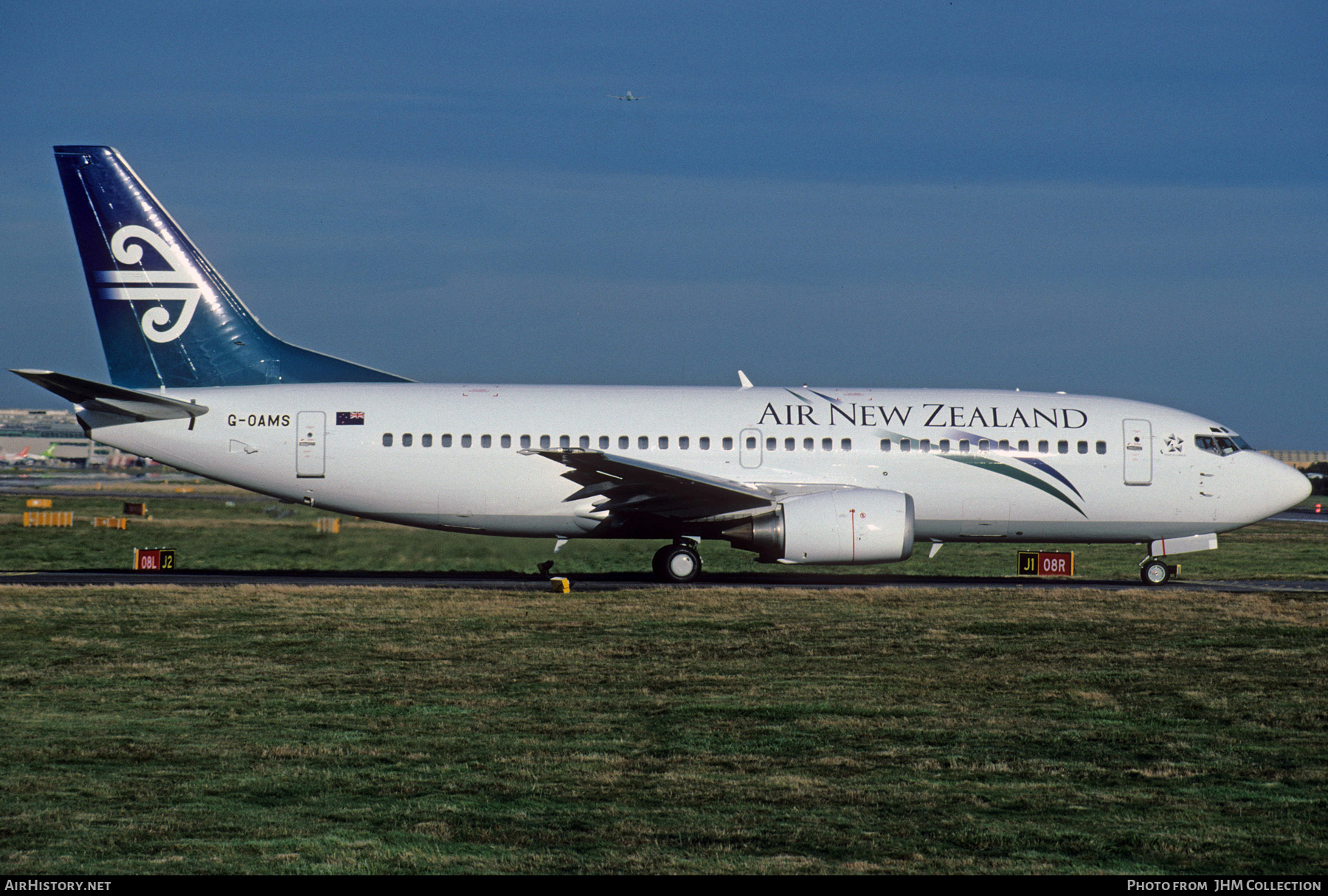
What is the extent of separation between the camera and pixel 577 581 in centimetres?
2284

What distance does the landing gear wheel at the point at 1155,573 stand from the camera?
2408 centimetres

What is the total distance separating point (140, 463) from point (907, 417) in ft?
394

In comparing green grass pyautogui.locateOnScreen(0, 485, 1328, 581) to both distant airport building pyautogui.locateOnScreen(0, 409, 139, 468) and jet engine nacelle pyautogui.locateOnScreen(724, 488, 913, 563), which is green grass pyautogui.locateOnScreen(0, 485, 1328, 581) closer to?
jet engine nacelle pyautogui.locateOnScreen(724, 488, 913, 563)

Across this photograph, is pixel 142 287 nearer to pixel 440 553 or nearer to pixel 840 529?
pixel 440 553

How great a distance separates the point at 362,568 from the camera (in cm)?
2511

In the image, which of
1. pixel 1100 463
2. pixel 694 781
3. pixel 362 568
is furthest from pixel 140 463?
pixel 694 781

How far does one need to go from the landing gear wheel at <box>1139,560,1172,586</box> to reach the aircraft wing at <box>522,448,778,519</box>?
8067mm

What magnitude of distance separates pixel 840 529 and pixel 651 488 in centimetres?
351

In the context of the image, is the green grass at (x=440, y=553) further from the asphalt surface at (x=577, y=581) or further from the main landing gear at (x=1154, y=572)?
the main landing gear at (x=1154, y=572)

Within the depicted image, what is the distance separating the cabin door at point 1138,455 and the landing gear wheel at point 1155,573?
178cm

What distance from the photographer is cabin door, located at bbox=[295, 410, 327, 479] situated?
879 inches

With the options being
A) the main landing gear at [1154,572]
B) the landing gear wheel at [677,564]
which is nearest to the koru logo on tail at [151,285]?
the landing gear wheel at [677,564]

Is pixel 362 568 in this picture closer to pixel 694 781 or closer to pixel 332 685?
pixel 332 685

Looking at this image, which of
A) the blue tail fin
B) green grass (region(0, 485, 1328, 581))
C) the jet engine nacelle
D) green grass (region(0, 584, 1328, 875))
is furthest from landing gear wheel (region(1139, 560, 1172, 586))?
the blue tail fin
